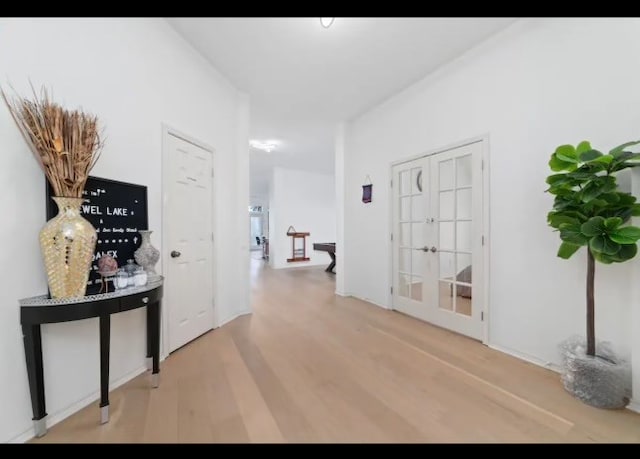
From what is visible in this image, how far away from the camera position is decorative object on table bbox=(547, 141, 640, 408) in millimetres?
1562

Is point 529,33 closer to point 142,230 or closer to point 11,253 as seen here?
point 142,230

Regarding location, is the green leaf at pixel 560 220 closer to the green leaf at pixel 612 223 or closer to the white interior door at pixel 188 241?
the green leaf at pixel 612 223

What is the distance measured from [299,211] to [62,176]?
22.4 ft

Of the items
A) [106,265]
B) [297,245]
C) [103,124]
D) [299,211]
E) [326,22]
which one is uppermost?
[326,22]

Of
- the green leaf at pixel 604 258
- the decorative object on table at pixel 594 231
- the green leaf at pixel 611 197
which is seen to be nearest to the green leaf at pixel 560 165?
the decorative object on table at pixel 594 231

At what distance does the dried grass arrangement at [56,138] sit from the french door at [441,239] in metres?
3.23

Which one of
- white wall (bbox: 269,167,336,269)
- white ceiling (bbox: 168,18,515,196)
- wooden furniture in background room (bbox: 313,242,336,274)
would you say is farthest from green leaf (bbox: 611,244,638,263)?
white wall (bbox: 269,167,336,269)

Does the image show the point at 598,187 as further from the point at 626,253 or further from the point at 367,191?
the point at 367,191

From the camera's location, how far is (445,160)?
2980 millimetres

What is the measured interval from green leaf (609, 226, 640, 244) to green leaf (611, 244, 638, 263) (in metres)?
0.08

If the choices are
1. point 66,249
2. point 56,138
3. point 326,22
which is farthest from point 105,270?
point 326,22

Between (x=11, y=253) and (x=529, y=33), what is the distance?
4.08 metres

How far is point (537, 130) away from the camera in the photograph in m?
2.20

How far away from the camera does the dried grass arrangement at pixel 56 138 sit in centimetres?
137
